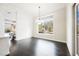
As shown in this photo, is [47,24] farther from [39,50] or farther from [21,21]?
[39,50]

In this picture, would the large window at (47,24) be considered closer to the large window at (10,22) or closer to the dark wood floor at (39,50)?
the large window at (10,22)

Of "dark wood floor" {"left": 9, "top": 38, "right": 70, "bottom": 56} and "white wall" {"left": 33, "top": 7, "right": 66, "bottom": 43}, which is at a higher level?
"white wall" {"left": 33, "top": 7, "right": 66, "bottom": 43}

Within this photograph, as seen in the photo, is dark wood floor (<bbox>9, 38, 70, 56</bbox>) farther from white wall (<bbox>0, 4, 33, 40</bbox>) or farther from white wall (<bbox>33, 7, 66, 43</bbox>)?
white wall (<bbox>0, 4, 33, 40</bbox>)

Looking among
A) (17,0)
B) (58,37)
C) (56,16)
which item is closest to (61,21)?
(56,16)

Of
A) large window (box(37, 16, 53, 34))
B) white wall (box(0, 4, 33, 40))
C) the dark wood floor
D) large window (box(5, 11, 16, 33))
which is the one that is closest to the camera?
the dark wood floor

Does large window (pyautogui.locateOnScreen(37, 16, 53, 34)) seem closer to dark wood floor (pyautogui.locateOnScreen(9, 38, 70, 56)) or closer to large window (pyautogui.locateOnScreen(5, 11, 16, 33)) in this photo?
large window (pyautogui.locateOnScreen(5, 11, 16, 33))

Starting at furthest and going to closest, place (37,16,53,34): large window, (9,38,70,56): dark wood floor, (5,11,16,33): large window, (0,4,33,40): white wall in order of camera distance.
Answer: (37,16,53,34): large window < (5,11,16,33): large window < (0,4,33,40): white wall < (9,38,70,56): dark wood floor

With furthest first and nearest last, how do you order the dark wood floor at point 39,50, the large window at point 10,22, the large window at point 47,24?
1. the large window at point 47,24
2. the large window at point 10,22
3. the dark wood floor at point 39,50

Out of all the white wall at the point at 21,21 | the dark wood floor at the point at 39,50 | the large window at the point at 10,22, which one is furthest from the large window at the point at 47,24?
the dark wood floor at the point at 39,50

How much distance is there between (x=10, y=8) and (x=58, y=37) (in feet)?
13.6

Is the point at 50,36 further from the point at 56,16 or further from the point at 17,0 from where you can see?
the point at 17,0

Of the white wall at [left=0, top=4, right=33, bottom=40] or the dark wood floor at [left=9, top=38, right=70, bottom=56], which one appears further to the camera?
the white wall at [left=0, top=4, right=33, bottom=40]

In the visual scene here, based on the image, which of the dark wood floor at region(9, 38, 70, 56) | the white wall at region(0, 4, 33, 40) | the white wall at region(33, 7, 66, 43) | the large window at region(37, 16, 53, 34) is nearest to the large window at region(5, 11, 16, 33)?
the white wall at region(0, 4, 33, 40)

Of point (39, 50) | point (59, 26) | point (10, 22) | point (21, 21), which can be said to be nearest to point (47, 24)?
point (59, 26)
